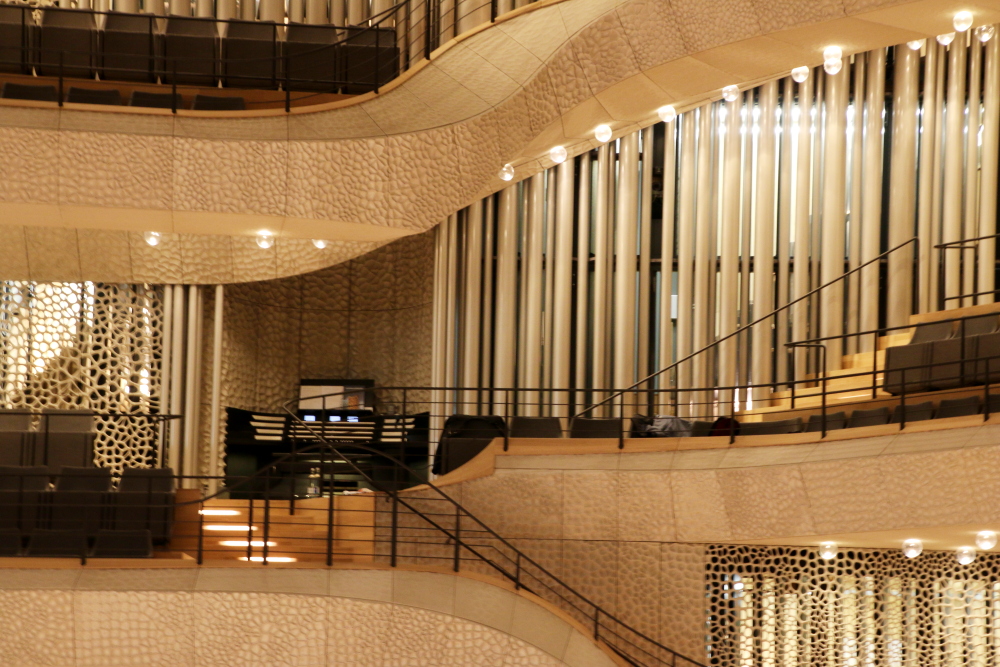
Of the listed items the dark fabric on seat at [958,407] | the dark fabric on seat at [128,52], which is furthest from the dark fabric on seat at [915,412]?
the dark fabric on seat at [128,52]

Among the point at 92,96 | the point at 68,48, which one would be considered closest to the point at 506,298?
the point at 92,96

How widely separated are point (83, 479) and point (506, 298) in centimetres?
485

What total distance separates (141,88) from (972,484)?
7.49 m

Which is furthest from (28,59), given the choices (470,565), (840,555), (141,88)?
(840,555)

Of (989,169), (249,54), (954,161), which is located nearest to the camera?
(249,54)

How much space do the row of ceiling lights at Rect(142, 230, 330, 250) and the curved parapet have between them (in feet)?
11.1

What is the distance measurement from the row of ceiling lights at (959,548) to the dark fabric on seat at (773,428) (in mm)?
851

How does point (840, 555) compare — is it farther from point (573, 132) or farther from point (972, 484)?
point (573, 132)

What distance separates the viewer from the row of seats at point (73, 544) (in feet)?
26.4

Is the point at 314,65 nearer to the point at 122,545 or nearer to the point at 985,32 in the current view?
the point at 122,545

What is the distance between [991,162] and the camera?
11148 millimetres

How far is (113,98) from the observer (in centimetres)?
976

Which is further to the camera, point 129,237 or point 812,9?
point 129,237

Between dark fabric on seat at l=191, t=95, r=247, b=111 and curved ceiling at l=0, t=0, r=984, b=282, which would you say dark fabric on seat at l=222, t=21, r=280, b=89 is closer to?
dark fabric on seat at l=191, t=95, r=247, b=111
